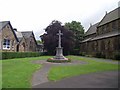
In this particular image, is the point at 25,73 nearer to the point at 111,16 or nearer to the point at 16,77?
the point at 16,77

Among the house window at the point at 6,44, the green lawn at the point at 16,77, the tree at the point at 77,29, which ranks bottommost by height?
the green lawn at the point at 16,77

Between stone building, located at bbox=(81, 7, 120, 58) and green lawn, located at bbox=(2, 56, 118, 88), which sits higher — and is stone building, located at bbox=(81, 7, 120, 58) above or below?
above

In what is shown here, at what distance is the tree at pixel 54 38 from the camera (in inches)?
2218

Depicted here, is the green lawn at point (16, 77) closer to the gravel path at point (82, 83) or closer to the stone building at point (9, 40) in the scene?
the gravel path at point (82, 83)

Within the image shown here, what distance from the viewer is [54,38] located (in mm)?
56156

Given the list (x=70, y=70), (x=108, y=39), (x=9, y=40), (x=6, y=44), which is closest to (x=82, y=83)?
(x=70, y=70)

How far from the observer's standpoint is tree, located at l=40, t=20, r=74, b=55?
5634 centimetres

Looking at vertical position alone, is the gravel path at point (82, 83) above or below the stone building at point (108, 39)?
below

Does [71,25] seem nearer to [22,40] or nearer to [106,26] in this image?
[106,26]

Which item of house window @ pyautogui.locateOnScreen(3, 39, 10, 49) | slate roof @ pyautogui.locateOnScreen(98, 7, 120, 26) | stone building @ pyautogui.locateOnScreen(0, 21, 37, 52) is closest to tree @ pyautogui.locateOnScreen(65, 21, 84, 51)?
slate roof @ pyautogui.locateOnScreen(98, 7, 120, 26)

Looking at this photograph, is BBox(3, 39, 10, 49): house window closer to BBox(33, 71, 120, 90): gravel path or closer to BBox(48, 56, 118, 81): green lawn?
BBox(48, 56, 118, 81): green lawn

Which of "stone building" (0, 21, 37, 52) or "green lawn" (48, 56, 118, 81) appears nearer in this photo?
"green lawn" (48, 56, 118, 81)

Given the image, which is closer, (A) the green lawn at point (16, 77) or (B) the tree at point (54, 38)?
(A) the green lawn at point (16, 77)

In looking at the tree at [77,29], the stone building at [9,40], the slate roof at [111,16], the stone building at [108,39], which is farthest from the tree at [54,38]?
the tree at [77,29]
